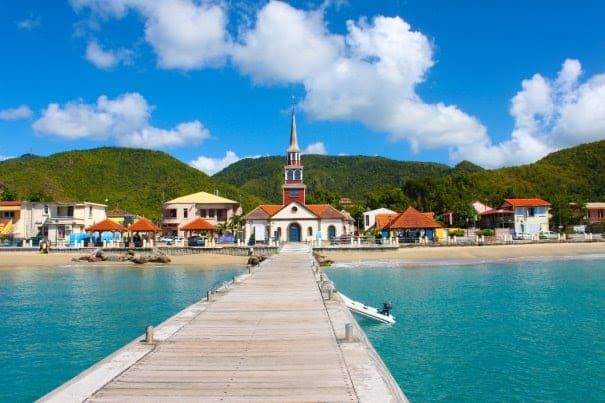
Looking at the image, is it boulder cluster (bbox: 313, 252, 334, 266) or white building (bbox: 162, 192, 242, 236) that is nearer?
boulder cluster (bbox: 313, 252, 334, 266)

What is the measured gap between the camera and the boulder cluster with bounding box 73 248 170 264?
47.2 m

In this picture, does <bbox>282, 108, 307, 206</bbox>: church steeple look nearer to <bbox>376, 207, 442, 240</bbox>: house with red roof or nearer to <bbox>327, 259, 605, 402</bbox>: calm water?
<bbox>376, 207, 442, 240</bbox>: house with red roof

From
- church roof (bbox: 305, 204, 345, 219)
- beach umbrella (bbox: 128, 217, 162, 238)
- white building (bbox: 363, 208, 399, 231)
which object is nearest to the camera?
beach umbrella (bbox: 128, 217, 162, 238)

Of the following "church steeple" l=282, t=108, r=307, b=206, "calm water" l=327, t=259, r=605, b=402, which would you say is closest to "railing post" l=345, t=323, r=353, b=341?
"calm water" l=327, t=259, r=605, b=402

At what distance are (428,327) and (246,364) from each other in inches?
476

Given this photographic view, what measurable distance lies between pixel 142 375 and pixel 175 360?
0.93 meters

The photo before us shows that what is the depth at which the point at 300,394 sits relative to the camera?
675cm

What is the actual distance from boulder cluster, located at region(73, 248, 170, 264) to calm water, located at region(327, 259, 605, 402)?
21.3m

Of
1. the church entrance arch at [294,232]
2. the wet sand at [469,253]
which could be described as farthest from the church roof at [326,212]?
the wet sand at [469,253]

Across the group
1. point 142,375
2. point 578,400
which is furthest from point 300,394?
point 578,400

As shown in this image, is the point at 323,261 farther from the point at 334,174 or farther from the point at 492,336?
the point at 334,174

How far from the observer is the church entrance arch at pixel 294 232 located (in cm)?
5709

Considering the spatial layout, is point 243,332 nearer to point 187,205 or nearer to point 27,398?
point 27,398

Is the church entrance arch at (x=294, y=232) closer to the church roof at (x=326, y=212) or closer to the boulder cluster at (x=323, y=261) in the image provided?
the church roof at (x=326, y=212)
